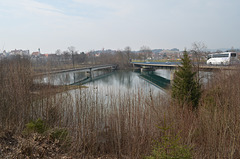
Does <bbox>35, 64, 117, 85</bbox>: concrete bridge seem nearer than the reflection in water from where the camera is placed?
No

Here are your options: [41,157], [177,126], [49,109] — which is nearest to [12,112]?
[49,109]

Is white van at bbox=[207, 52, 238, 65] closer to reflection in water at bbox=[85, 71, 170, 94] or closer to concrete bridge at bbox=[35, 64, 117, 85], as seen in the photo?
reflection in water at bbox=[85, 71, 170, 94]

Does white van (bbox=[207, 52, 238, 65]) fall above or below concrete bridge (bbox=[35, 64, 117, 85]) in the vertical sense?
above

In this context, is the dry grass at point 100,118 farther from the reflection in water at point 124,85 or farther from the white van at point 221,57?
the white van at point 221,57

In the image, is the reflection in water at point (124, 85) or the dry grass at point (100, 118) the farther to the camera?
the reflection in water at point (124, 85)

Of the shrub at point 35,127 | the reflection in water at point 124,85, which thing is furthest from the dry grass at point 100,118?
the reflection in water at point 124,85

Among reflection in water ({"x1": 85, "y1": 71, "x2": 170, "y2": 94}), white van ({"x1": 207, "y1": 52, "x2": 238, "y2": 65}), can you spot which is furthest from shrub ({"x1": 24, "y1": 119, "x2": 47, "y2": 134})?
white van ({"x1": 207, "y1": 52, "x2": 238, "y2": 65})

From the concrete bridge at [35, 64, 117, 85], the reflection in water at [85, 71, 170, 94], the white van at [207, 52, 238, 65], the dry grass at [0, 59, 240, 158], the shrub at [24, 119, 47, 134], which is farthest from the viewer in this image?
the white van at [207, 52, 238, 65]

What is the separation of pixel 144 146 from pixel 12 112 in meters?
6.60

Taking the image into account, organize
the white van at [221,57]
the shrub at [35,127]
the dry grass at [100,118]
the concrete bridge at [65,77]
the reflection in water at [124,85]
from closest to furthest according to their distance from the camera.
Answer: the dry grass at [100,118] → the shrub at [35,127] → the reflection in water at [124,85] → the concrete bridge at [65,77] → the white van at [221,57]

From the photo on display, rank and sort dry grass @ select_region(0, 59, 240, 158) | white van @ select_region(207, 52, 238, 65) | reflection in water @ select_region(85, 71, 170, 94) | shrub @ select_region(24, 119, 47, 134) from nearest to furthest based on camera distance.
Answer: dry grass @ select_region(0, 59, 240, 158) < shrub @ select_region(24, 119, 47, 134) < reflection in water @ select_region(85, 71, 170, 94) < white van @ select_region(207, 52, 238, 65)

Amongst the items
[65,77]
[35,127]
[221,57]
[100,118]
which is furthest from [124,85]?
[221,57]

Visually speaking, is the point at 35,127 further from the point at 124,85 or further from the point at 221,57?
the point at 221,57

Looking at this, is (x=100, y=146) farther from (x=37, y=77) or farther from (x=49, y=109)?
(x=37, y=77)
